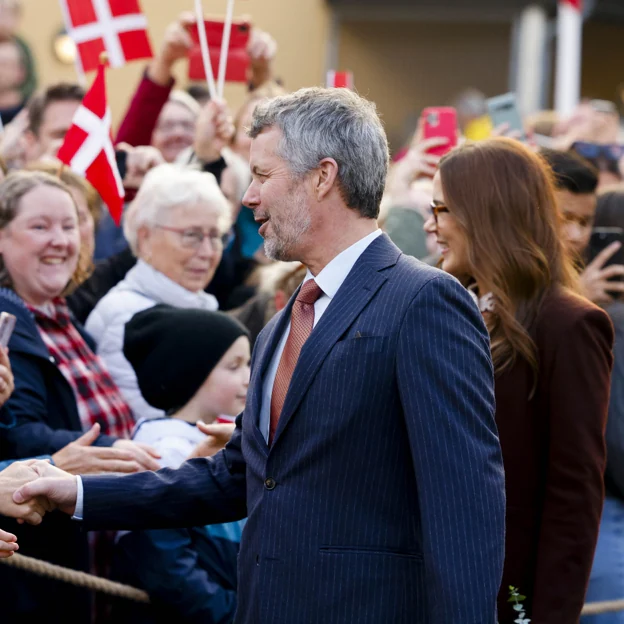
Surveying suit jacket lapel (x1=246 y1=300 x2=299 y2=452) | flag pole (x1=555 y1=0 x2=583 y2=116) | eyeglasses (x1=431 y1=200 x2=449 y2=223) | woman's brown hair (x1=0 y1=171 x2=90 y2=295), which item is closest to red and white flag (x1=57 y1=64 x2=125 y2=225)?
woman's brown hair (x1=0 y1=171 x2=90 y2=295)

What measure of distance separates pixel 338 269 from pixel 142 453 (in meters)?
1.15

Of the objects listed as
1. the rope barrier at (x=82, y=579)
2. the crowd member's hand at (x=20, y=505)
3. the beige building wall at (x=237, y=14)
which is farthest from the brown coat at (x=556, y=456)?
the beige building wall at (x=237, y=14)

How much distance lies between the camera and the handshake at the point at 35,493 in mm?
3066

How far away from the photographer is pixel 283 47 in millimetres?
12508

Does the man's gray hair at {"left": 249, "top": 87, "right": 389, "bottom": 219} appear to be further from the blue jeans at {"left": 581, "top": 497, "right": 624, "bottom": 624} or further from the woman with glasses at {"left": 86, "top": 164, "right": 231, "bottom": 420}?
the woman with glasses at {"left": 86, "top": 164, "right": 231, "bottom": 420}

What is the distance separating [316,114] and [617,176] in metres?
4.08

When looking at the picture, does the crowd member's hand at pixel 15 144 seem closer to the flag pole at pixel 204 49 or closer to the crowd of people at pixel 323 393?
the crowd of people at pixel 323 393

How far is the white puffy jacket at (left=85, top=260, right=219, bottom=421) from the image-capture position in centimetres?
439

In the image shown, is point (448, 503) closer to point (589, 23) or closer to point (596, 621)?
point (596, 621)

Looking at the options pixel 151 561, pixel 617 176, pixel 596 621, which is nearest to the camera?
pixel 151 561

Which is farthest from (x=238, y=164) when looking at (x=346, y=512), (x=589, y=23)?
(x=589, y=23)

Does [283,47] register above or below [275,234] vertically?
below

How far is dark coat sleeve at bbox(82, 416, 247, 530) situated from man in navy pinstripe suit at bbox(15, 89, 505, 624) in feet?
1.04

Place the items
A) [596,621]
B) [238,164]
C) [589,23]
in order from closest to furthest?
[596,621] < [238,164] < [589,23]
